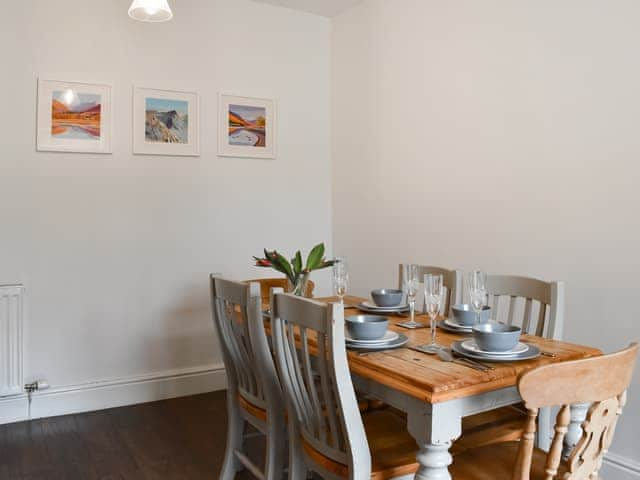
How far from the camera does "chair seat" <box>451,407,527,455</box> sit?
1778 mm

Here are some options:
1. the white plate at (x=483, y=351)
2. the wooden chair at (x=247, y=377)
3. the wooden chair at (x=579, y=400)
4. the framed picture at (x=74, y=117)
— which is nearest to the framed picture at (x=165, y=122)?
the framed picture at (x=74, y=117)

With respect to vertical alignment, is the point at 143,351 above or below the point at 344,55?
below

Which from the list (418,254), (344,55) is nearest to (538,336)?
(418,254)

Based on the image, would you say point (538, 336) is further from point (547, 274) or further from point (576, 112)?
point (576, 112)

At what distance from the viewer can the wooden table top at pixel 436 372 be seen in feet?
4.67

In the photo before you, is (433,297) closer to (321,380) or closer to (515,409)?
(321,380)

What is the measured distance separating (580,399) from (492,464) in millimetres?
484

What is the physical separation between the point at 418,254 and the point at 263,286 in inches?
41.7

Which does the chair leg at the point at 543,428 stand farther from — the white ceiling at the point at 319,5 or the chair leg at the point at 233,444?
the white ceiling at the point at 319,5

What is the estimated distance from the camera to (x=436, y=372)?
1.52 metres

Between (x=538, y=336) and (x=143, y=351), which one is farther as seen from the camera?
(x=143, y=351)

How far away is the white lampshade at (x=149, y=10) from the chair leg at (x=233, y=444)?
178 cm

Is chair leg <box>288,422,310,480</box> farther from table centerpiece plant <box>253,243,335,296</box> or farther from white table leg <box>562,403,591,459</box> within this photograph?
white table leg <box>562,403,591,459</box>

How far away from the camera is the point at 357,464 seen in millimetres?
1488
